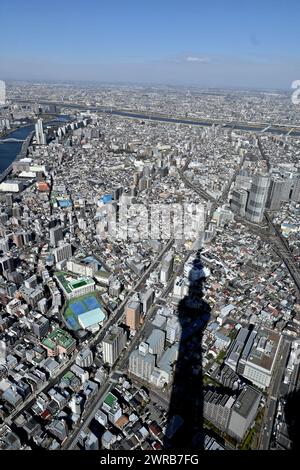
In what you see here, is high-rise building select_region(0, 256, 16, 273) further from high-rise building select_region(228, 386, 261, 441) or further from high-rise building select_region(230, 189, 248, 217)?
high-rise building select_region(230, 189, 248, 217)

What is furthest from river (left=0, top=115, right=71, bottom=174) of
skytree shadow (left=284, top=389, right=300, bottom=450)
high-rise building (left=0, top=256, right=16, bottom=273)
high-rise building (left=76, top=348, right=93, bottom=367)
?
skytree shadow (left=284, top=389, right=300, bottom=450)

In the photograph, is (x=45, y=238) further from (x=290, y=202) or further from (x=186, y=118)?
(x=186, y=118)

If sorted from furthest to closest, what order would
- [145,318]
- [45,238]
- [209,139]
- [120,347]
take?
[209,139] < [45,238] < [145,318] < [120,347]

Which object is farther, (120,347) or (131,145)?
(131,145)

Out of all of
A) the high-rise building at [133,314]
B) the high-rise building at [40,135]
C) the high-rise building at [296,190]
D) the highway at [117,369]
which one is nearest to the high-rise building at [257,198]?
the high-rise building at [296,190]

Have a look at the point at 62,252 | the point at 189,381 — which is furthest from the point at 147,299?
the point at 62,252

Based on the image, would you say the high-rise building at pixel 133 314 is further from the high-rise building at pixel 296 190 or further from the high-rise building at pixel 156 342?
the high-rise building at pixel 296 190
